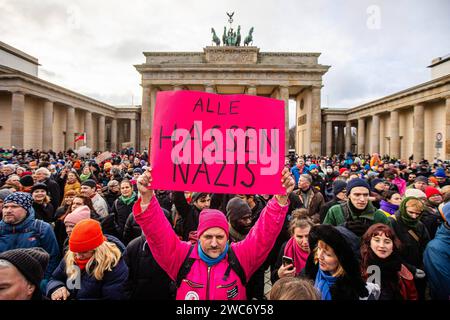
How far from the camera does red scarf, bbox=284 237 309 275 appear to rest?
290 centimetres

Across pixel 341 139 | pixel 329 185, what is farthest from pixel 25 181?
pixel 341 139

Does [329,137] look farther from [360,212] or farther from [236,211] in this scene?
[236,211]

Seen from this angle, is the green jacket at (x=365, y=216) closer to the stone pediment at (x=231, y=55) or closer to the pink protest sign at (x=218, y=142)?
the pink protest sign at (x=218, y=142)

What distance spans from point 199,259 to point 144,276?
90cm

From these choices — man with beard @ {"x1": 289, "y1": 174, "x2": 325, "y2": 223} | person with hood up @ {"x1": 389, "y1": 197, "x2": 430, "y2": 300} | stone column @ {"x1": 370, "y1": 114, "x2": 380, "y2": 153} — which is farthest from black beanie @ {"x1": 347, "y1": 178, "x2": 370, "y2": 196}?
stone column @ {"x1": 370, "y1": 114, "x2": 380, "y2": 153}

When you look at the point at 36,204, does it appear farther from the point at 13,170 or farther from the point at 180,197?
the point at 13,170

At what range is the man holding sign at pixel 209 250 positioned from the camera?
2.18 meters

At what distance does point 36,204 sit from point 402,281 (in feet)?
17.1

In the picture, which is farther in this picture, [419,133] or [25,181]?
[419,133]

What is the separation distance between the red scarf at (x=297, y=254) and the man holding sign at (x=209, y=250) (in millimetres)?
702

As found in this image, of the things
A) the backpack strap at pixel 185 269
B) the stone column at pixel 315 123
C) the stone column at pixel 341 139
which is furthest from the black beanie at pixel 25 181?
the stone column at pixel 341 139

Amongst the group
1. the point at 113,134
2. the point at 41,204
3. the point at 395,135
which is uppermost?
the point at 113,134

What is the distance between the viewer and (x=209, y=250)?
221 cm
